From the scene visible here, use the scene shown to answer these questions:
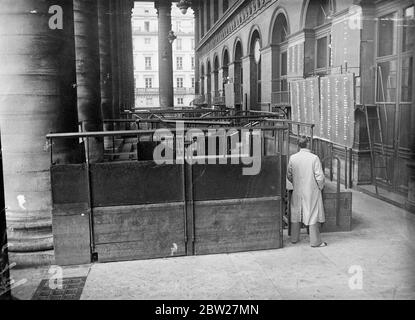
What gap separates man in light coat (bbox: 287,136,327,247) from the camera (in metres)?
6.43

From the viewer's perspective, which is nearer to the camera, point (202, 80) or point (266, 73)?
point (266, 73)

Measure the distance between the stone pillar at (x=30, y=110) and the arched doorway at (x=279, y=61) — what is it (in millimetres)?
11144

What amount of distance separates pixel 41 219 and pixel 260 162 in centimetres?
305

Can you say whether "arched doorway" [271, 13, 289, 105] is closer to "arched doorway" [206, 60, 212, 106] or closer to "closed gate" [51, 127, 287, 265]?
"closed gate" [51, 127, 287, 265]

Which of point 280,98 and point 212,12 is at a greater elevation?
point 212,12

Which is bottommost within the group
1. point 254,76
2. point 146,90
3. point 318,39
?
point 254,76

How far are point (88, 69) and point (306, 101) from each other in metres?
5.98

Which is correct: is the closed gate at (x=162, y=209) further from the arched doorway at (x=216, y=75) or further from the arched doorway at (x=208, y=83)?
the arched doorway at (x=208, y=83)

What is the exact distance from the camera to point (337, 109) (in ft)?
34.2

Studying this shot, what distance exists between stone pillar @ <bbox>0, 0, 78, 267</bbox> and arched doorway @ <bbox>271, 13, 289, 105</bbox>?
1114cm

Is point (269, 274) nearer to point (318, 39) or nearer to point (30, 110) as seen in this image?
point (30, 110)

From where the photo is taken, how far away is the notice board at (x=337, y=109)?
9.77 meters

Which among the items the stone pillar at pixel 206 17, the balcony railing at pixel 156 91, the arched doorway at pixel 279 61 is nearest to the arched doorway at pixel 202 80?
the stone pillar at pixel 206 17

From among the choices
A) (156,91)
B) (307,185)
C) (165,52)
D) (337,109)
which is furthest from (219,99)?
(156,91)
